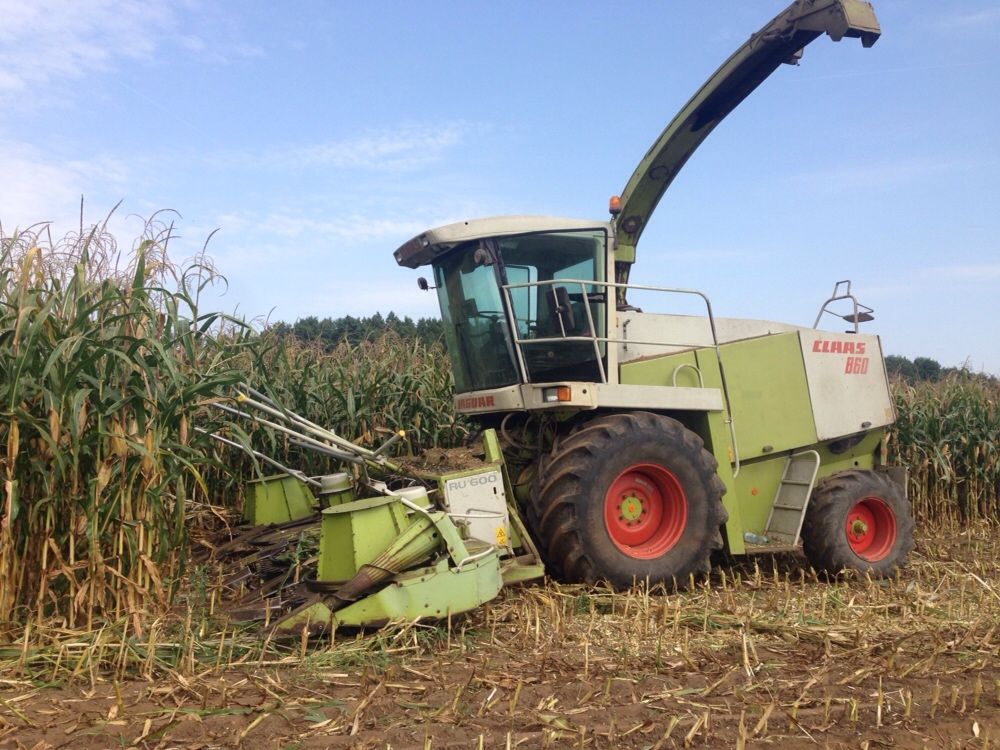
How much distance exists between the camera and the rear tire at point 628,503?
4996 millimetres

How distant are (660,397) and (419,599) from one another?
89.7 inches

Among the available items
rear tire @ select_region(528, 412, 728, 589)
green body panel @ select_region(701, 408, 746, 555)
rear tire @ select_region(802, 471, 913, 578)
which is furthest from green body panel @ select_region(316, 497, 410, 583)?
rear tire @ select_region(802, 471, 913, 578)

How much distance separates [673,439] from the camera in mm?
5336

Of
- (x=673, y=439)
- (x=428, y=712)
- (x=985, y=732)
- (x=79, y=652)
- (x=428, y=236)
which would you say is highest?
(x=428, y=236)

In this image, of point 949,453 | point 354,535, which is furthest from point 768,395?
point 949,453

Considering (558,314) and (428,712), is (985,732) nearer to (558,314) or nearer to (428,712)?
(428,712)

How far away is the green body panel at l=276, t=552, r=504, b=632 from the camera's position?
3842 mm


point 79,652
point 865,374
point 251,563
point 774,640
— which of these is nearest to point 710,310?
point 865,374

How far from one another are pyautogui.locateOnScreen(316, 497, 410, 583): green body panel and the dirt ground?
1.00 ft

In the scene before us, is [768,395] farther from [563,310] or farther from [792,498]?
[563,310]

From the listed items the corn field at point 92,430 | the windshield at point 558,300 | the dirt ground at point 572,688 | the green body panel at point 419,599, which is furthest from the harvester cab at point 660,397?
the corn field at point 92,430

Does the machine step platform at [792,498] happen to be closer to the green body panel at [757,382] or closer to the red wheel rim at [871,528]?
the green body panel at [757,382]

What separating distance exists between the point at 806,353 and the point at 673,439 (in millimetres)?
1651

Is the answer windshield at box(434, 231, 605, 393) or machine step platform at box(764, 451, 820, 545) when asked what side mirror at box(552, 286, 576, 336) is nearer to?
windshield at box(434, 231, 605, 393)
